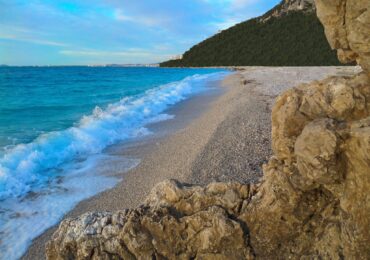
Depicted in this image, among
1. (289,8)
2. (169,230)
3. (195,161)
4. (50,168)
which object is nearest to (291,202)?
(169,230)

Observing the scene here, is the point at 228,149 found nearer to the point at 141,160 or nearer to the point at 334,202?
the point at 141,160

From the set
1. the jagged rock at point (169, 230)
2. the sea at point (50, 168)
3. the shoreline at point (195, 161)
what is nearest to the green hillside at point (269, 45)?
the sea at point (50, 168)

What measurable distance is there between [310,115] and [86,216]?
115 inches

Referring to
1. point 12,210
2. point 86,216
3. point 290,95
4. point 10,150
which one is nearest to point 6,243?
point 12,210

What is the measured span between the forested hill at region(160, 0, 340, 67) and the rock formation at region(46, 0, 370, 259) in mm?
86505

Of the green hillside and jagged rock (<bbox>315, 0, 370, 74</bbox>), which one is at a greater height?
jagged rock (<bbox>315, 0, 370, 74</bbox>)

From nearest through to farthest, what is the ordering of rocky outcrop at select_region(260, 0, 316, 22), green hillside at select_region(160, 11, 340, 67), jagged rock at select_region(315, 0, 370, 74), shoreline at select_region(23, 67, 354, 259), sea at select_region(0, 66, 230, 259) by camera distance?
jagged rock at select_region(315, 0, 370, 74) < sea at select_region(0, 66, 230, 259) < shoreline at select_region(23, 67, 354, 259) < green hillside at select_region(160, 11, 340, 67) < rocky outcrop at select_region(260, 0, 316, 22)

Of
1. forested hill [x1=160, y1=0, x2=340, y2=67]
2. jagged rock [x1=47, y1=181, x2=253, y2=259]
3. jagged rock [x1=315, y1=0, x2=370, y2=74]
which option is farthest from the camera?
forested hill [x1=160, y1=0, x2=340, y2=67]

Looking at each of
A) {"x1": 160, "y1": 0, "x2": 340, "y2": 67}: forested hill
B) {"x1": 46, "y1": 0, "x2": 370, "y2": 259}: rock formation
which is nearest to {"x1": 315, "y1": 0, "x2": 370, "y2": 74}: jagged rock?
{"x1": 46, "y1": 0, "x2": 370, "y2": 259}: rock formation

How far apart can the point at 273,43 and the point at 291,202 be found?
114m

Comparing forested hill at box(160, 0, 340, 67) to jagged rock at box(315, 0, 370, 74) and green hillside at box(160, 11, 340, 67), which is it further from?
jagged rock at box(315, 0, 370, 74)

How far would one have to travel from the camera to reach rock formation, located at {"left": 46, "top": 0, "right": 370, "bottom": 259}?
363 centimetres

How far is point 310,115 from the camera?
158 inches

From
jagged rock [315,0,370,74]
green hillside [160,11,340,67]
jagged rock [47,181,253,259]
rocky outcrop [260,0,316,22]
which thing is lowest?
green hillside [160,11,340,67]
